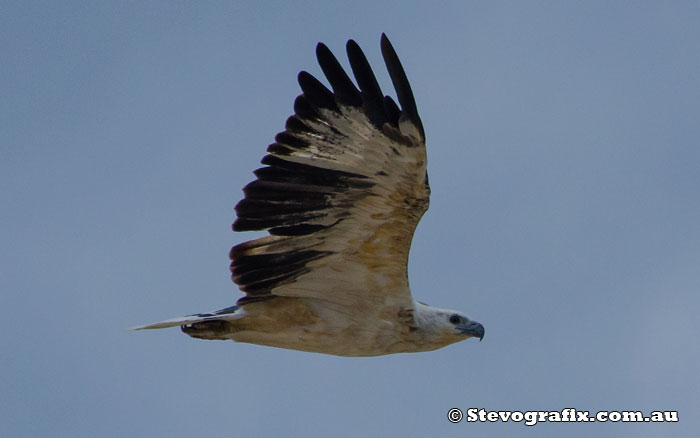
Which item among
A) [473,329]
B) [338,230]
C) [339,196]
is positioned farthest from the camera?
[473,329]

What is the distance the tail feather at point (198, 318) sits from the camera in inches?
344

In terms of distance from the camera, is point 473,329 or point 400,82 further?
point 473,329

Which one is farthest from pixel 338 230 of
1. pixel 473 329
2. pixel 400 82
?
pixel 473 329

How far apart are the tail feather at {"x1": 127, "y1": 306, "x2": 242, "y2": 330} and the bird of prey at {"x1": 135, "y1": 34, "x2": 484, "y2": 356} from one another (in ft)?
0.03

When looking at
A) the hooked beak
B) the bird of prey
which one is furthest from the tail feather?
the hooked beak

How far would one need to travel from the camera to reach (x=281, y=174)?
8.77m

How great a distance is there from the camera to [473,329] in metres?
9.59

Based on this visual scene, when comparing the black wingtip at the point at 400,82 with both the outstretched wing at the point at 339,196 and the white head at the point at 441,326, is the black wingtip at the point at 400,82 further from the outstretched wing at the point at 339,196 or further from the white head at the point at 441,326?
the white head at the point at 441,326

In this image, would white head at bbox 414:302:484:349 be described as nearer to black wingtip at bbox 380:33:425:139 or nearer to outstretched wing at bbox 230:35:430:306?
outstretched wing at bbox 230:35:430:306

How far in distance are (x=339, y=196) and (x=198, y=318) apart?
147cm

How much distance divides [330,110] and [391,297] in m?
1.68

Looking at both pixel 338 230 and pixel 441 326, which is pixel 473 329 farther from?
pixel 338 230

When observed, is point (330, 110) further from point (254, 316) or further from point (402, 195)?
point (254, 316)

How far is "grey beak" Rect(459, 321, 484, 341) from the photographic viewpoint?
953cm
